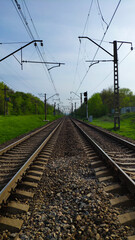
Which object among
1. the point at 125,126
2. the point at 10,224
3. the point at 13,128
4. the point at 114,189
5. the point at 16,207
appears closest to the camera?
the point at 10,224

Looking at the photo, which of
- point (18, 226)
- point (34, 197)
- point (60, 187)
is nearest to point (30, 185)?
point (34, 197)

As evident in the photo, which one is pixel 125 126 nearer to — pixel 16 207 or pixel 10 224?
pixel 16 207

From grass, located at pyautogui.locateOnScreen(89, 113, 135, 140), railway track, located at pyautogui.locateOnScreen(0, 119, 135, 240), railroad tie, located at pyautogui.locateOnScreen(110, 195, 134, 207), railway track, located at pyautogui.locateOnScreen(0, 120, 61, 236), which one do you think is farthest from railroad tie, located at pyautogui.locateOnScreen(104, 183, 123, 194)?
grass, located at pyautogui.locateOnScreen(89, 113, 135, 140)

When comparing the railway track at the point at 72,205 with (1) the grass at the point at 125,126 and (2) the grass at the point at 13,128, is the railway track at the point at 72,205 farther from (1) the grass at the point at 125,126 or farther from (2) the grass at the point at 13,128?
(1) the grass at the point at 125,126

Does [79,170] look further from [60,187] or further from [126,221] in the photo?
[126,221]

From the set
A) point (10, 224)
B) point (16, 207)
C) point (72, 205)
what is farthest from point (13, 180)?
point (72, 205)

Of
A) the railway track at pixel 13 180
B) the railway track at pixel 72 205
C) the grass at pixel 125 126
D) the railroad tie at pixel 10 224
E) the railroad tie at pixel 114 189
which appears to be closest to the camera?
the railway track at pixel 72 205

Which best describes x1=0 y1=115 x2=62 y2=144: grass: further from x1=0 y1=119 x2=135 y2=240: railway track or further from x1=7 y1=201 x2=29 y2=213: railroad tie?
x1=7 y1=201 x2=29 y2=213: railroad tie

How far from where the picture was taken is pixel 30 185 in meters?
3.88

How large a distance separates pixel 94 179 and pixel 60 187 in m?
0.93

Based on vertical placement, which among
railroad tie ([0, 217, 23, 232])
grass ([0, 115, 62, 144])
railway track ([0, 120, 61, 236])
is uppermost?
grass ([0, 115, 62, 144])

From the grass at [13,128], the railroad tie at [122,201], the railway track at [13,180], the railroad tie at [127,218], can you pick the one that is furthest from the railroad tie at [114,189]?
the grass at [13,128]

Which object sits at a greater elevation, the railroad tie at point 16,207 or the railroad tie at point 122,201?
the railroad tie at point 122,201

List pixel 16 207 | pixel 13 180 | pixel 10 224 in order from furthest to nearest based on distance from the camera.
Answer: pixel 13 180 → pixel 16 207 → pixel 10 224
